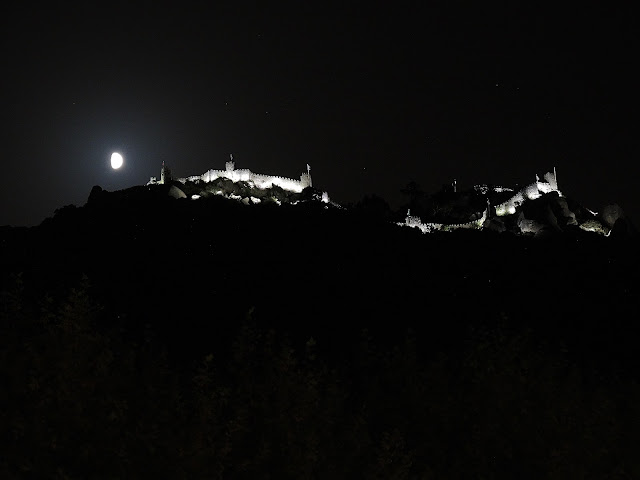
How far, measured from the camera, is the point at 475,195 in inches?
3939

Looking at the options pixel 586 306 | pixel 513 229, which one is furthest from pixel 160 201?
pixel 586 306

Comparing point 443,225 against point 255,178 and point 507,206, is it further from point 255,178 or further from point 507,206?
point 255,178

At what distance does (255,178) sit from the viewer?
10006cm

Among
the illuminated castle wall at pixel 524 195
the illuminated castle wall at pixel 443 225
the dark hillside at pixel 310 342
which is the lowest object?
the dark hillside at pixel 310 342

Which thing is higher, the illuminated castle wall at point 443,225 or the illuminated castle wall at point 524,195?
the illuminated castle wall at point 524,195

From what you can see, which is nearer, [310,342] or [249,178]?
[310,342]

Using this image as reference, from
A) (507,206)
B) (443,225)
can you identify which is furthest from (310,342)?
(507,206)

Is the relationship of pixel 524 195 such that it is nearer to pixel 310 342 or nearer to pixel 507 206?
pixel 507 206

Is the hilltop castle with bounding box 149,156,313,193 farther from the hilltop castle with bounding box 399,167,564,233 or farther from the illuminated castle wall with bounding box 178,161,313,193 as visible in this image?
the hilltop castle with bounding box 399,167,564,233

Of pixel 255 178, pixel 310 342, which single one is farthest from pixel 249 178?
pixel 310 342

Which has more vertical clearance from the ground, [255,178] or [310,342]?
[255,178]

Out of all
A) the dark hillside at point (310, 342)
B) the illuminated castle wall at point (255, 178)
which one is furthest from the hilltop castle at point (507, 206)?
the illuminated castle wall at point (255, 178)

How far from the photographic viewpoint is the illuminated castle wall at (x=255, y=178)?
319 ft

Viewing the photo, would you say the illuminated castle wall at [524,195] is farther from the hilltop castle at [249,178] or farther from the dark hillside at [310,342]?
the hilltop castle at [249,178]
